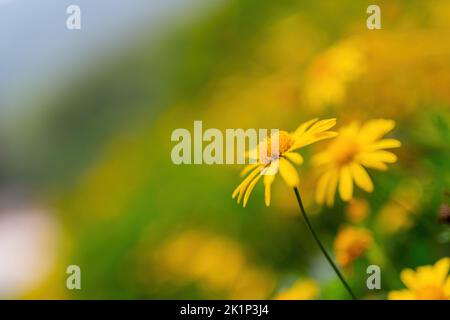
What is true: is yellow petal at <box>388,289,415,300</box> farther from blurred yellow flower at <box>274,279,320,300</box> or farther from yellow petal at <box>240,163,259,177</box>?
yellow petal at <box>240,163,259,177</box>

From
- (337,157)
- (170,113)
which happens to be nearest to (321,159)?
(337,157)

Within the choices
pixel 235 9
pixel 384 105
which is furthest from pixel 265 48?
pixel 384 105

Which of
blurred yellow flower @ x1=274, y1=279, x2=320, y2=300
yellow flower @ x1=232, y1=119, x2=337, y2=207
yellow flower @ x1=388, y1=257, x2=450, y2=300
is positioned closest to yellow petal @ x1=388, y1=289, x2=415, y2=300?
yellow flower @ x1=388, y1=257, x2=450, y2=300

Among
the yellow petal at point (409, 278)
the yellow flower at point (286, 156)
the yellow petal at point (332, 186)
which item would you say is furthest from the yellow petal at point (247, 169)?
the yellow petal at point (409, 278)

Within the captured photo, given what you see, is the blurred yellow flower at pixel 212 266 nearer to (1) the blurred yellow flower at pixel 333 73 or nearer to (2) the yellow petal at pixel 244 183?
(2) the yellow petal at pixel 244 183

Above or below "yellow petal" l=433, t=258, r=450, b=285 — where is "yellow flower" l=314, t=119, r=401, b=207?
above

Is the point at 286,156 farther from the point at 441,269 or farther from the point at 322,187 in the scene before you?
the point at 441,269
